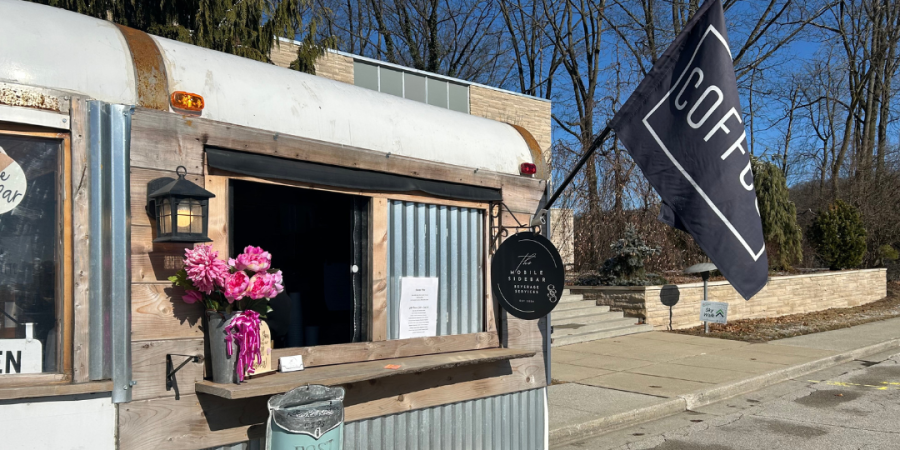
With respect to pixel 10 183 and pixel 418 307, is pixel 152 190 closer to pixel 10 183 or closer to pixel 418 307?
pixel 10 183

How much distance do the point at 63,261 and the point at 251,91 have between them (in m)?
1.36

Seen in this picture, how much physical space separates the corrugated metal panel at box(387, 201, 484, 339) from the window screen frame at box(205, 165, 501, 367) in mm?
46

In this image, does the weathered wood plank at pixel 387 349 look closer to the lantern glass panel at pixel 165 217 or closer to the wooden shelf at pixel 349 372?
the wooden shelf at pixel 349 372

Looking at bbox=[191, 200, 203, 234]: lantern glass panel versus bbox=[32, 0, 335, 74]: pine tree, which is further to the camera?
bbox=[32, 0, 335, 74]: pine tree

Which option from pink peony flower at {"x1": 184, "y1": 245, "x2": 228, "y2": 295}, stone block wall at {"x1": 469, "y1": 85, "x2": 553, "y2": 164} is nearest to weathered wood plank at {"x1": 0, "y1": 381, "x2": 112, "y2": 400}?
pink peony flower at {"x1": 184, "y1": 245, "x2": 228, "y2": 295}

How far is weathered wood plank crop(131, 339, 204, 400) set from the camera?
3.47 metres

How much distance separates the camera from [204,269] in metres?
3.52

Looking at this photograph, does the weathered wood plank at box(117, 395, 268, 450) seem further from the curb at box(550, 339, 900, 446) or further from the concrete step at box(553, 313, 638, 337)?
the concrete step at box(553, 313, 638, 337)

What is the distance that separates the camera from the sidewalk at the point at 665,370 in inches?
310

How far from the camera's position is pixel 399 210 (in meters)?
4.80

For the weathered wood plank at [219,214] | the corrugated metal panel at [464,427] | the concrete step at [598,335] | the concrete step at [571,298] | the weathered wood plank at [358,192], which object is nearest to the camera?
the weathered wood plank at [219,214]

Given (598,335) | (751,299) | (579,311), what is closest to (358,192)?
(598,335)

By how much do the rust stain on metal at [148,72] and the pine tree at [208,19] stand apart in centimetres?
566

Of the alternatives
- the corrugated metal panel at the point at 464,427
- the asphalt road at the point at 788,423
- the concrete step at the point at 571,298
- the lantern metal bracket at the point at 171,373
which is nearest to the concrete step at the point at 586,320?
the concrete step at the point at 571,298
